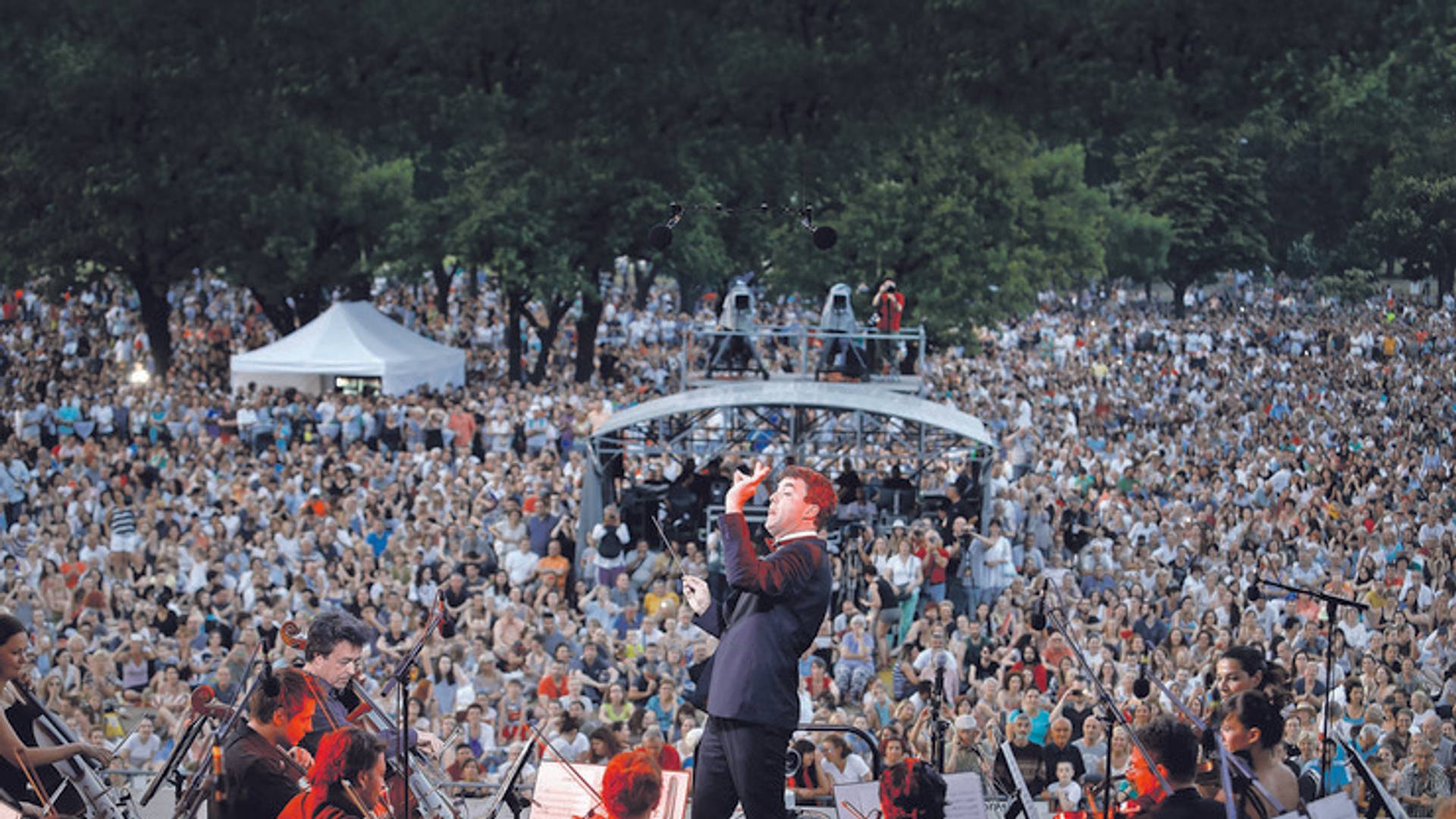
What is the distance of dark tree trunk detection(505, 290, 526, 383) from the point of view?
3441cm

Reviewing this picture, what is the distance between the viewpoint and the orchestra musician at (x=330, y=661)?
242 inches

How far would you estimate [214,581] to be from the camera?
15609 mm

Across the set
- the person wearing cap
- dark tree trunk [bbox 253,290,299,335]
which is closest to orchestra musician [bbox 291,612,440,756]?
the person wearing cap

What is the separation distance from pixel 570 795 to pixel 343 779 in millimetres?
1334

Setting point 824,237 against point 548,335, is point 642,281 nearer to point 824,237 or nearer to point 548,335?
point 548,335

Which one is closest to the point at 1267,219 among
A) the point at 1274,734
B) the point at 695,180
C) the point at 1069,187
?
the point at 1069,187

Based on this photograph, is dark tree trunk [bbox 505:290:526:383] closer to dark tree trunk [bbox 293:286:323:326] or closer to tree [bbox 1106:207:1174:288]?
dark tree trunk [bbox 293:286:323:326]

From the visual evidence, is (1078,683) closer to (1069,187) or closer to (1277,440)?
(1277,440)

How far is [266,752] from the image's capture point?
5582 millimetres

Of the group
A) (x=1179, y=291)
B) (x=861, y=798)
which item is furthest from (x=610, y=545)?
(x=1179, y=291)

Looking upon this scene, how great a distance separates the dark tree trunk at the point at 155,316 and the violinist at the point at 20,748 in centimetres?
2882

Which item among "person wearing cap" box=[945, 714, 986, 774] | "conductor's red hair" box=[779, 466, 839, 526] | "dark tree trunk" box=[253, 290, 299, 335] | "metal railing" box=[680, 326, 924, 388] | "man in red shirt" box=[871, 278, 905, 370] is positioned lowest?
"person wearing cap" box=[945, 714, 986, 774]

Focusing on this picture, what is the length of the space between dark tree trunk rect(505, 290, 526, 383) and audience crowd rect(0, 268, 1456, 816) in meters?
4.53

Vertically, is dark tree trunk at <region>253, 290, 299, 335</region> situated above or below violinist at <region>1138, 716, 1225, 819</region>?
above
